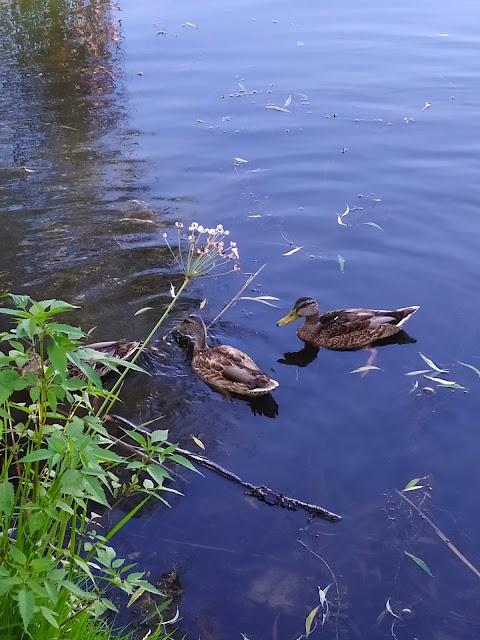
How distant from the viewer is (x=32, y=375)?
9.73ft

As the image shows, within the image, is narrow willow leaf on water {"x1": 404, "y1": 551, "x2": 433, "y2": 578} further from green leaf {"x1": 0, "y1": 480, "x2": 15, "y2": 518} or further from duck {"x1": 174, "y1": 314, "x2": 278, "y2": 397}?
green leaf {"x1": 0, "y1": 480, "x2": 15, "y2": 518}

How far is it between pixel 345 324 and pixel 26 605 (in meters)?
5.15

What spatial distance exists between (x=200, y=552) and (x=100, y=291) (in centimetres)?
349

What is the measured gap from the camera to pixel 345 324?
7492 millimetres

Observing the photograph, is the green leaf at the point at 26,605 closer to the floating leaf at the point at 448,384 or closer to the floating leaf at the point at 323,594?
the floating leaf at the point at 323,594

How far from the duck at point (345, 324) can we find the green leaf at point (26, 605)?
16.6 ft

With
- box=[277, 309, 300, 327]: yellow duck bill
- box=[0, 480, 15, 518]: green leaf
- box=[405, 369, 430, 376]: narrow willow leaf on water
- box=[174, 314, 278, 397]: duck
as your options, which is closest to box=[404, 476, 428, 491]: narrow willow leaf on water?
box=[405, 369, 430, 376]: narrow willow leaf on water

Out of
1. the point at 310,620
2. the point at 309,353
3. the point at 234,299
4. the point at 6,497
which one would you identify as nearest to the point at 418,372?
the point at 309,353

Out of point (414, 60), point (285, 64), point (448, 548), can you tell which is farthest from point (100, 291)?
point (414, 60)

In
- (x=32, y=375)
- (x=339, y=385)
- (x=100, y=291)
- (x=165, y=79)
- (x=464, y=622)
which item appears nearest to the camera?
(x=32, y=375)

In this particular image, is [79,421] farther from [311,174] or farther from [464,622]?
[311,174]

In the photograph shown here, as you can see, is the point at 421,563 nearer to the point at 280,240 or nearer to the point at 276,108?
the point at 280,240

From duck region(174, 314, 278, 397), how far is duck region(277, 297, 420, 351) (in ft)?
2.49

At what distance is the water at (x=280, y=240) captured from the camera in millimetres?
5090
